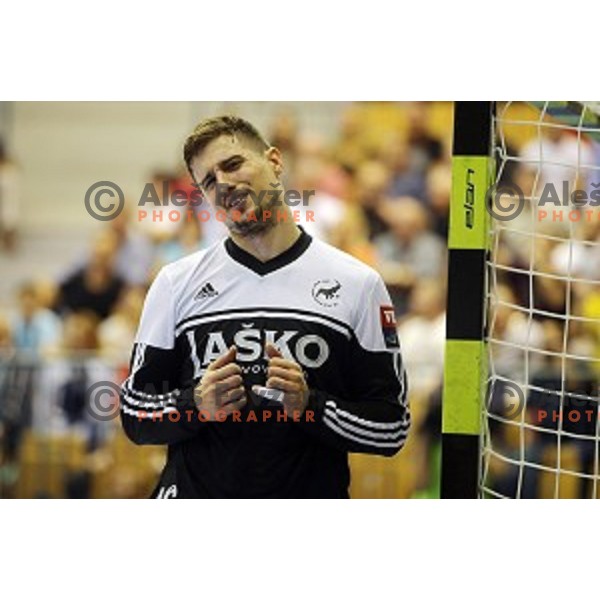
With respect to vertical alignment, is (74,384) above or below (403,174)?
below

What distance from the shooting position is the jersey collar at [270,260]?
161 inches

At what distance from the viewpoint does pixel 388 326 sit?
409 centimetres

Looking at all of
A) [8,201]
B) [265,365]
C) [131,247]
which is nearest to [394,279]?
[265,365]

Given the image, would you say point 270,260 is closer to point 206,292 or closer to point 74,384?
point 206,292

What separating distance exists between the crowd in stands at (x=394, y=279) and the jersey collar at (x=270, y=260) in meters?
0.05

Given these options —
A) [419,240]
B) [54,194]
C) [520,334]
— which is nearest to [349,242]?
[419,240]

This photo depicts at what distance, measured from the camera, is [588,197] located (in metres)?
4.23

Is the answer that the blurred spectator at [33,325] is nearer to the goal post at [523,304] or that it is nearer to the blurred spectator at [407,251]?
the blurred spectator at [407,251]

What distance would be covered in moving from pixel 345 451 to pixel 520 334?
588mm

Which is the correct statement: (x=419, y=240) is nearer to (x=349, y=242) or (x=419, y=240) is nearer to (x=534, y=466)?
(x=349, y=242)

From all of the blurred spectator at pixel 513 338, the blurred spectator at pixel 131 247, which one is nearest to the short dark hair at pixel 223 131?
the blurred spectator at pixel 131 247

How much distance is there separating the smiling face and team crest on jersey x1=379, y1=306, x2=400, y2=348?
37 centimetres

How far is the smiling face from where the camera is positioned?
13.4 feet

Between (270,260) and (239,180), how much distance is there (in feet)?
0.72
